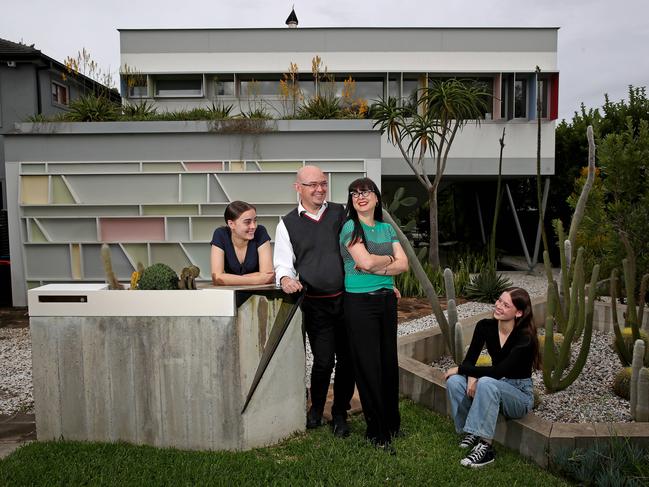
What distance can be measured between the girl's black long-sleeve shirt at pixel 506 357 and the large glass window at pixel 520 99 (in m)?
11.8

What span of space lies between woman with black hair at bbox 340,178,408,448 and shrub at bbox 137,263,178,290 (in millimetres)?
1104

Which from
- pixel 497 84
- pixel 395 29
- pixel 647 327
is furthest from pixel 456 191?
pixel 647 327

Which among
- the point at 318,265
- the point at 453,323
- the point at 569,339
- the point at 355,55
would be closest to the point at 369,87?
the point at 355,55

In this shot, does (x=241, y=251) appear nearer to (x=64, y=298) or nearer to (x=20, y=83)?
(x=64, y=298)

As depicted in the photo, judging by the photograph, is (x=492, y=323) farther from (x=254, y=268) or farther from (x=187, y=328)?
(x=187, y=328)

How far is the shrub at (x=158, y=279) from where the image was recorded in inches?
136

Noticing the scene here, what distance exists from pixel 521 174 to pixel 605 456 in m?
11.2

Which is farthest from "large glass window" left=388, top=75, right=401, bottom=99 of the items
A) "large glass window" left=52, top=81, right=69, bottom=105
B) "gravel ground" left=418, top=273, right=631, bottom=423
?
"large glass window" left=52, top=81, right=69, bottom=105

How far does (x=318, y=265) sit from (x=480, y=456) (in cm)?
150

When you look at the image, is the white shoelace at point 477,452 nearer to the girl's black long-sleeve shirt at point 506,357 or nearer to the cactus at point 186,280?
the girl's black long-sleeve shirt at point 506,357

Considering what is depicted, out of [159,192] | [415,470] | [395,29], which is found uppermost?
[395,29]

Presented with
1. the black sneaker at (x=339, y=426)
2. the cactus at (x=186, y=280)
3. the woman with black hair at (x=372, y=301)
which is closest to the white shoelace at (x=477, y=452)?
the woman with black hair at (x=372, y=301)

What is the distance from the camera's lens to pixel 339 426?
373cm

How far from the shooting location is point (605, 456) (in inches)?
121
